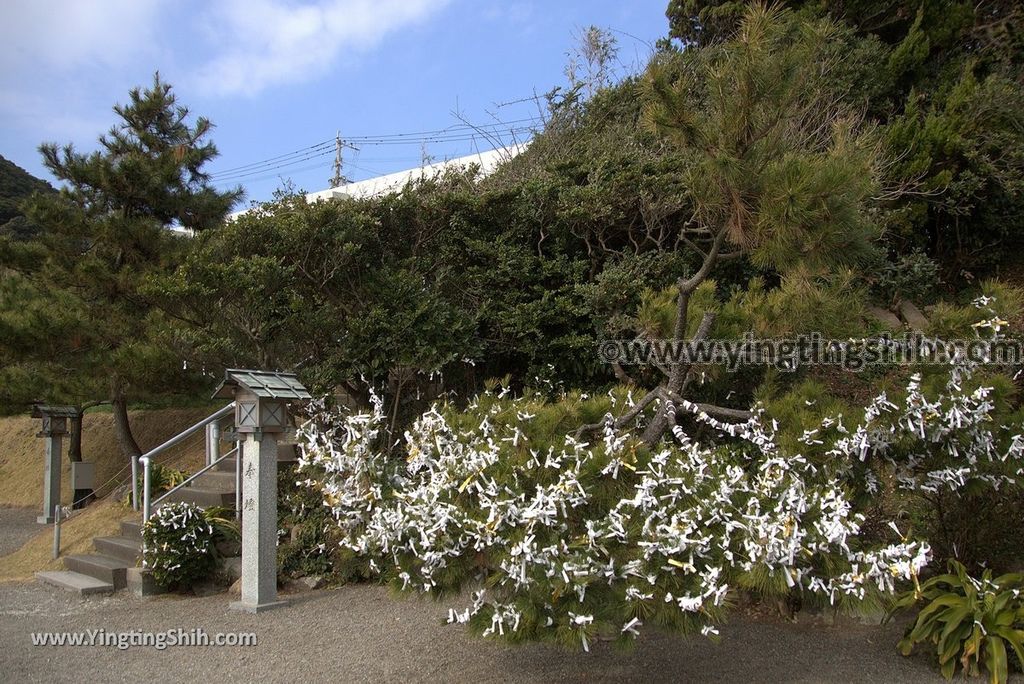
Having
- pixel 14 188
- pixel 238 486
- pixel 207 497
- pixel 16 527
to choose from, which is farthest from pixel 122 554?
pixel 14 188

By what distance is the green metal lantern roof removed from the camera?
5.30 meters

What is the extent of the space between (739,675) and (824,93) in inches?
300

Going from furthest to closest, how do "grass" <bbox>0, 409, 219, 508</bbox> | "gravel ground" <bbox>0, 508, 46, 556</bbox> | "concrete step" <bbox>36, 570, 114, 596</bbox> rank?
"grass" <bbox>0, 409, 219, 508</bbox> → "gravel ground" <bbox>0, 508, 46, 556</bbox> → "concrete step" <bbox>36, 570, 114, 596</bbox>

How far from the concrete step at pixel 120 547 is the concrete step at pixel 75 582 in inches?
11.3

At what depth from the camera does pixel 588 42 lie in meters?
11.8

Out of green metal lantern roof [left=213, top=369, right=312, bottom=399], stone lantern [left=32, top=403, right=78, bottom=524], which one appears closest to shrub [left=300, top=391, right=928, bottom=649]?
green metal lantern roof [left=213, top=369, right=312, bottom=399]

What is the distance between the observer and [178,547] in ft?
19.5

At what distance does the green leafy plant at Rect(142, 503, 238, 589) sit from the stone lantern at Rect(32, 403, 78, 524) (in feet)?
13.5

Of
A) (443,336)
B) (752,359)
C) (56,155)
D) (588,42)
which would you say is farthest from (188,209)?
(752,359)

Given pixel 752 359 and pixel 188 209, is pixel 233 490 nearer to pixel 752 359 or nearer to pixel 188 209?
pixel 188 209

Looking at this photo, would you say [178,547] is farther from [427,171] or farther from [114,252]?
[427,171]

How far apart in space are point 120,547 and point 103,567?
0.34 meters

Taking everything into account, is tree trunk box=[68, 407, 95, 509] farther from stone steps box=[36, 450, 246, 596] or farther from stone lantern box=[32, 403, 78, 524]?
stone steps box=[36, 450, 246, 596]

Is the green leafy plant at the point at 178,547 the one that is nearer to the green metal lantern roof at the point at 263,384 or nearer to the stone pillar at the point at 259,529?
the stone pillar at the point at 259,529
